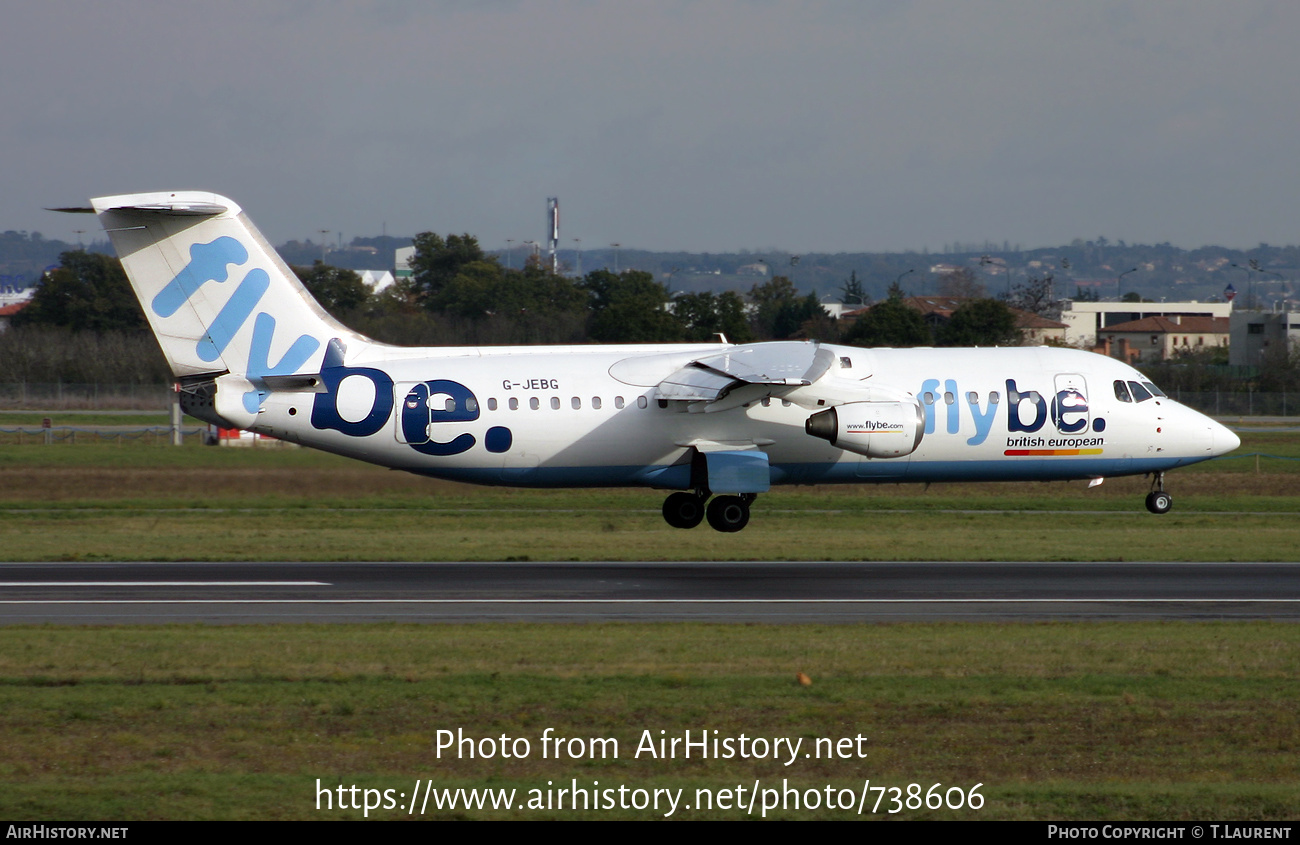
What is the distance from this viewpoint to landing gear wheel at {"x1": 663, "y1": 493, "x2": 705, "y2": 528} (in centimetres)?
2931

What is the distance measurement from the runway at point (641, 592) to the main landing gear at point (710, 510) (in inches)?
113

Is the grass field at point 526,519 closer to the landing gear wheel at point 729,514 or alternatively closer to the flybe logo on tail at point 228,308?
the landing gear wheel at point 729,514

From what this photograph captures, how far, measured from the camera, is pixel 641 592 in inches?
867

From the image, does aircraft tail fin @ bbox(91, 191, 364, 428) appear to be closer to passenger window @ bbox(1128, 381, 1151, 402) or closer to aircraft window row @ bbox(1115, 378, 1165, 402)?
aircraft window row @ bbox(1115, 378, 1165, 402)

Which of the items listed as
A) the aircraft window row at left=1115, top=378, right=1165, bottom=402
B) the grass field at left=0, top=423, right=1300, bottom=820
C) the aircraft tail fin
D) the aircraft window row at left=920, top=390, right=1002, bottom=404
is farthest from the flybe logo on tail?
the aircraft window row at left=1115, top=378, right=1165, bottom=402

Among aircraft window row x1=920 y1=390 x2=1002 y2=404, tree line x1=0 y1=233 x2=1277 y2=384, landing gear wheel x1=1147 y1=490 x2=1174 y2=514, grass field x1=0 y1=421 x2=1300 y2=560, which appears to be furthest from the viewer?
tree line x1=0 y1=233 x2=1277 y2=384

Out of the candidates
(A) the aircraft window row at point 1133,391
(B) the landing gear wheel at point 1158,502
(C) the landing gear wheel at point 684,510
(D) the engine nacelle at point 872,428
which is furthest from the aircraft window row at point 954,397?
(C) the landing gear wheel at point 684,510

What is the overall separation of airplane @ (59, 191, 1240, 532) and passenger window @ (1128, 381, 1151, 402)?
32mm

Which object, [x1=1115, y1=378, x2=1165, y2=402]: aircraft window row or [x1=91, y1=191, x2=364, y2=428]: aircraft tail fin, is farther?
[x1=1115, y1=378, x2=1165, y2=402]: aircraft window row

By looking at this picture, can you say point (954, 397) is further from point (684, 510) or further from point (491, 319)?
point (491, 319)

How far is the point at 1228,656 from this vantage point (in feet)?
53.3

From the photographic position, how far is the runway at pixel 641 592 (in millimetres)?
19656

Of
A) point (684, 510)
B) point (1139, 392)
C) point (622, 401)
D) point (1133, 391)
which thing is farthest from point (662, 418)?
point (1139, 392)
